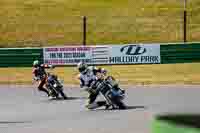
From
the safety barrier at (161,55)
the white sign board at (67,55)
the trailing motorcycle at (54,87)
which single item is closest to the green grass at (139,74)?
the safety barrier at (161,55)

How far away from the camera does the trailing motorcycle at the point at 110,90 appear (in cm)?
1816

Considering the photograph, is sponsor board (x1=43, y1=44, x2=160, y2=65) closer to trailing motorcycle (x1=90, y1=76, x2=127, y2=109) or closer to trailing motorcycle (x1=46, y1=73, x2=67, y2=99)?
trailing motorcycle (x1=46, y1=73, x2=67, y2=99)

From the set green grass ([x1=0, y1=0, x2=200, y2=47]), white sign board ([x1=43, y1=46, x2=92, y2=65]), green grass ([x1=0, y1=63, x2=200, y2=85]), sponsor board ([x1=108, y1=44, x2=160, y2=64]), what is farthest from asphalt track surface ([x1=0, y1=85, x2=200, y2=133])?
green grass ([x1=0, y1=0, x2=200, y2=47])

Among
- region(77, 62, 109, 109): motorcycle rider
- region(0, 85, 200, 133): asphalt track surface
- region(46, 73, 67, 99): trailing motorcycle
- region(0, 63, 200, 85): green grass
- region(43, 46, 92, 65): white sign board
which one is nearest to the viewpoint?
region(0, 85, 200, 133): asphalt track surface

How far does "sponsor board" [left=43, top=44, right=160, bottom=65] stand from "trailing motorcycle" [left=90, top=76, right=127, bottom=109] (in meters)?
11.0

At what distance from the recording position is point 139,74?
28141 millimetres

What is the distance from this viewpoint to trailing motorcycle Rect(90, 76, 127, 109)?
18158 mm

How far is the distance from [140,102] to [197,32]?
17954 mm

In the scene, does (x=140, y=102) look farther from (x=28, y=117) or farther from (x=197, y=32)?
(x=197, y=32)

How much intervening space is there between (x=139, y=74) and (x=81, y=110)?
32.2 feet

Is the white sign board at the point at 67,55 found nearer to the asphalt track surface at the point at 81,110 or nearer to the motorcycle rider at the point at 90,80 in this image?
the asphalt track surface at the point at 81,110

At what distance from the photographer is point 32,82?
2681 centimetres

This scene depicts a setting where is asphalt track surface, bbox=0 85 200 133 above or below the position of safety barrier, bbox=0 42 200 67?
below

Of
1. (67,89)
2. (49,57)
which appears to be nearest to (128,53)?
(49,57)
